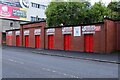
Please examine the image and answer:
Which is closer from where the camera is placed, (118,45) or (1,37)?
(118,45)

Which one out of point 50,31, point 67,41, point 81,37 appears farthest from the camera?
point 50,31

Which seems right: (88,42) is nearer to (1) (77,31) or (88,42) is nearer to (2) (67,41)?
(1) (77,31)

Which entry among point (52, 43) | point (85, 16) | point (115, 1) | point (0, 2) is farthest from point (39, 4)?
point (52, 43)

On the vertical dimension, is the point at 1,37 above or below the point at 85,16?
below

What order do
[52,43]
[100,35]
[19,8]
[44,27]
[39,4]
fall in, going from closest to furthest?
[100,35]
[52,43]
[44,27]
[19,8]
[39,4]

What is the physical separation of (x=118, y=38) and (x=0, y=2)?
37556 mm

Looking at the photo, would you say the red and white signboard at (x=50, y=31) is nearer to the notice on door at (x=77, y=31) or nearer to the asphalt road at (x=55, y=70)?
the notice on door at (x=77, y=31)

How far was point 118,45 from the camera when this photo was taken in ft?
103

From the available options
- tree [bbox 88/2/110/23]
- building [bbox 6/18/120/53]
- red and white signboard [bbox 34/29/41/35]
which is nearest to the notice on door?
building [bbox 6/18/120/53]

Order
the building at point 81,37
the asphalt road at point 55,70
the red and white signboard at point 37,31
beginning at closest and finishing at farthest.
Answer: the asphalt road at point 55,70 < the building at point 81,37 < the red and white signboard at point 37,31

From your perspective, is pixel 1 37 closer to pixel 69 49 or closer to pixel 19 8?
pixel 19 8

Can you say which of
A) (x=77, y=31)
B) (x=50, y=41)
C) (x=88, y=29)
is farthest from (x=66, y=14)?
(x=88, y=29)

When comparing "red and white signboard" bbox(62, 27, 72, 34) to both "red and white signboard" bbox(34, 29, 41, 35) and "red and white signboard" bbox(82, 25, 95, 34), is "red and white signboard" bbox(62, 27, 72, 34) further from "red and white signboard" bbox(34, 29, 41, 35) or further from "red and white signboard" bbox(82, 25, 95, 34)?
"red and white signboard" bbox(34, 29, 41, 35)

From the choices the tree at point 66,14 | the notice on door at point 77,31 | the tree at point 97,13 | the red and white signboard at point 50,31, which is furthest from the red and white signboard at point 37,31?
the tree at point 97,13
